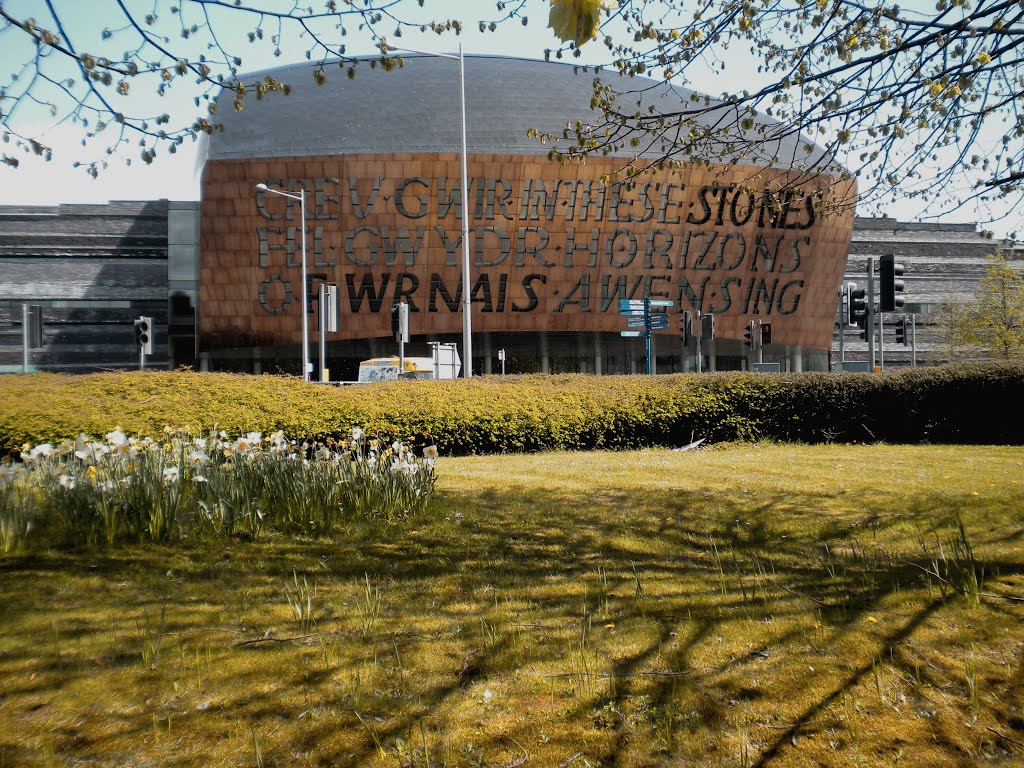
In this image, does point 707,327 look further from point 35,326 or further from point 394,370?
point 35,326

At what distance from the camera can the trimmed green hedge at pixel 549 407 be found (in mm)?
10625

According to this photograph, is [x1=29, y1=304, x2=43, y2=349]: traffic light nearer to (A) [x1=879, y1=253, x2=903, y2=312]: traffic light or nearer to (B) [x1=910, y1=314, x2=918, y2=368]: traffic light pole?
(A) [x1=879, y1=253, x2=903, y2=312]: traffic light

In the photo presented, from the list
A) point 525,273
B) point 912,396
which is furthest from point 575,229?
point 912,396

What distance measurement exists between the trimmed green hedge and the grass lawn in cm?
582

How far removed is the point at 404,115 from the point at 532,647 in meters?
40.4

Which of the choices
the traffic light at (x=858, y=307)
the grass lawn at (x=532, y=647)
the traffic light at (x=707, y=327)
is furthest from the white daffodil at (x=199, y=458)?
the traffic light at (x=707, y=327)

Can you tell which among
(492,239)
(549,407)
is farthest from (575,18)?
(492,239)

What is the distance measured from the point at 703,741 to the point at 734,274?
42092 millimetres

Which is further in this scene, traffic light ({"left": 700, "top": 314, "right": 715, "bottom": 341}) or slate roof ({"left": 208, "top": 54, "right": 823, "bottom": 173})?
slate roof ({"left": 208, "top": 54, "right": 823, "bottom": 173})

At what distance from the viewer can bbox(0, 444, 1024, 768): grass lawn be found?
2.90 metres

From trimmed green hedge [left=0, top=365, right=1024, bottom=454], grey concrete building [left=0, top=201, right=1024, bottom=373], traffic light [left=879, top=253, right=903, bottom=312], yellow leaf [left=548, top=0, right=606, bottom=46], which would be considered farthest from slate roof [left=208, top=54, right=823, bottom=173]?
yellow leaf [left=548, top=0, right=606, bottom=46]

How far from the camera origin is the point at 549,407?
1316cm

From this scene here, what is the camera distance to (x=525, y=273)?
40188mm

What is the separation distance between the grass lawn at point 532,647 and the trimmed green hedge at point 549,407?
5822 mm
